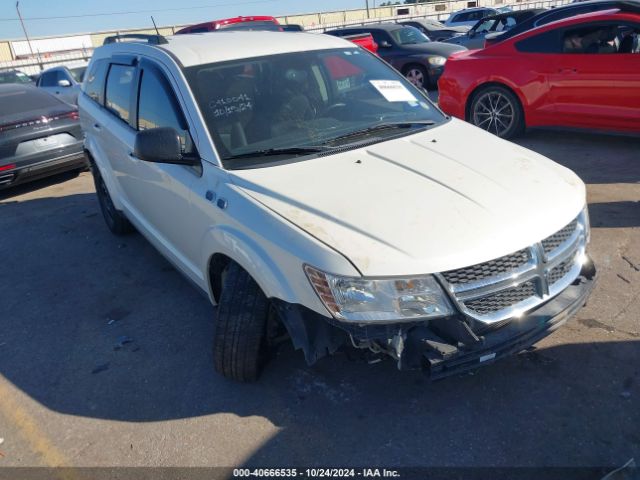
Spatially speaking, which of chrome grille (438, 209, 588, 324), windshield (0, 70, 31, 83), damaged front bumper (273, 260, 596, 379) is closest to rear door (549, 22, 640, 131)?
chrome grille (438, 209, 588, 324)

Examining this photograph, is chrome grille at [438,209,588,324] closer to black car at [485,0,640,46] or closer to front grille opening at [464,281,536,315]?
front grille opening at [464,281,536,315]

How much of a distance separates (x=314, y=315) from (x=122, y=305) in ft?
7.56

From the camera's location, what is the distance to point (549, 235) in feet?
8.27

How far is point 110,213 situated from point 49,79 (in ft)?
33.7

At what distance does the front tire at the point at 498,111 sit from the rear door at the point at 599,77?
0.51 meters

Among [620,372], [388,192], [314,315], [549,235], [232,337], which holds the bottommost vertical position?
[620,372]

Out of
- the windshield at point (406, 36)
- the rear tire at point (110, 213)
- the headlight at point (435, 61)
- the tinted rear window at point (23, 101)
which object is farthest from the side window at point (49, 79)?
the rear tire at point (110, 213)

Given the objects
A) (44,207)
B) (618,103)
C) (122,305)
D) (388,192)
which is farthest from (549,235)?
(44,207)

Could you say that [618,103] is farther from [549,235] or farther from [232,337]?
[232,337]

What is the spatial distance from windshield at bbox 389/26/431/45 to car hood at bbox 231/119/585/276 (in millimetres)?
10423

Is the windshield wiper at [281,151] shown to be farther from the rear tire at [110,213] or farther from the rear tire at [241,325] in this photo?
the rear tire at [110,213]

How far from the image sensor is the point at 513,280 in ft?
7.93

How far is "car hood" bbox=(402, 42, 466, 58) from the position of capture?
12.1 metres

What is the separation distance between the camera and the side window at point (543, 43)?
6.75m
